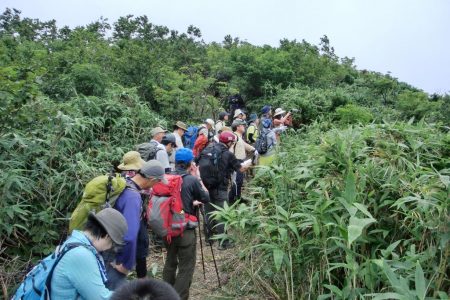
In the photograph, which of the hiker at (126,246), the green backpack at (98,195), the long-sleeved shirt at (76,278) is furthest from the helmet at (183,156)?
the long-sleeved shirt at (76,278)

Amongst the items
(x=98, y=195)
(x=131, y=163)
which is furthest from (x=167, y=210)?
(x=98, y=195)

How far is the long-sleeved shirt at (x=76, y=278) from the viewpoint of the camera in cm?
249

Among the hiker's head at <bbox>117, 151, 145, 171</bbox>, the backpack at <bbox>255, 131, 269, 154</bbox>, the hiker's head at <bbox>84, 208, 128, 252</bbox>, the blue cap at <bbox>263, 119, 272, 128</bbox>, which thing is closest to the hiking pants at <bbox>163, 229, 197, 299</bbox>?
the hiker's head at <bbox>117, 151, 145, 171</bbox>

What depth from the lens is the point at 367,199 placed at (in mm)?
4094

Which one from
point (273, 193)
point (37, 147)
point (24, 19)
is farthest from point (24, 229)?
point (24, 19)

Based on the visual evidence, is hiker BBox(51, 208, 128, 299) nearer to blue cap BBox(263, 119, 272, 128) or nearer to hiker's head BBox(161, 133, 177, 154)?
hiker's head BBox(161, 133, 177, 154)

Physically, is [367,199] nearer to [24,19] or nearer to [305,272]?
[305,272]

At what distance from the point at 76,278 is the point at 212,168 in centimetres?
422

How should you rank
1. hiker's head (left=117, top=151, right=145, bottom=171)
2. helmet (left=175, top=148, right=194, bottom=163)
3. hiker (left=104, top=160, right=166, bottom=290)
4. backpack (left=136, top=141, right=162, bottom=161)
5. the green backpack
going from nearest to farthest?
the green backpack → hiker (left=104, top=160, right=166, bottom=290) → hiker's head (left=117, top=151, right=145, bottom=171) → helmet (left=175, top=148, right=194, bottom=163) → backpack (left=136, top=141, right=162, bottom=161)

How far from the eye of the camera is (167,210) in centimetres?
455

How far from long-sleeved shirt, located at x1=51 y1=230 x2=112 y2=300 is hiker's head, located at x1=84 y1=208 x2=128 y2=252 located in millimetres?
194

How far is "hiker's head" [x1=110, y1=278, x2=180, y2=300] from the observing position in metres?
1.83

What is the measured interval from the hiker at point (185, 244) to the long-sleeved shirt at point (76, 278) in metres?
2.27

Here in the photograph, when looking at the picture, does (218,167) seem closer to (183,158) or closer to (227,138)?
(227,138)
